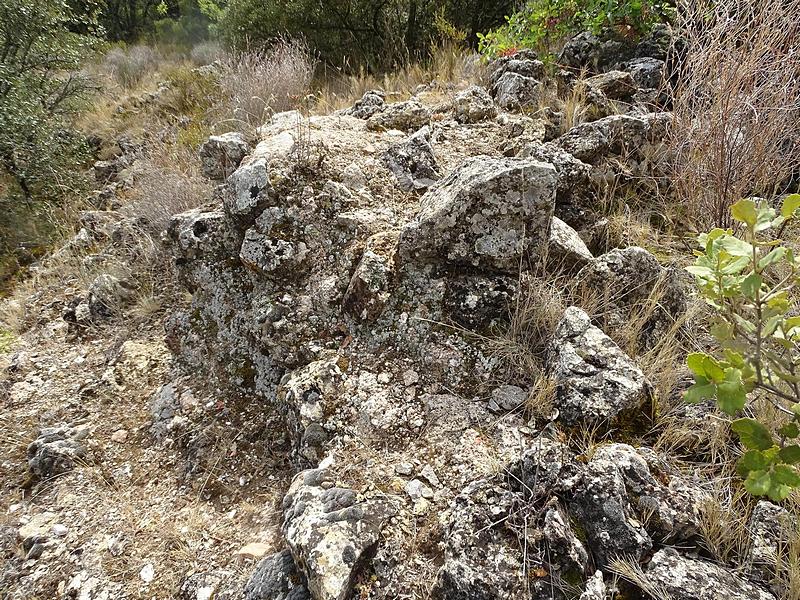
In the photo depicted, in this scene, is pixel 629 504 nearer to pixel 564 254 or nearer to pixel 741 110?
pixel 564 254

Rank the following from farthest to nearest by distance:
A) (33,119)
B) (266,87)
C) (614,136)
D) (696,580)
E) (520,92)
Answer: (33,119) → (266,87) → (520,92) → (614,136) → (696,580)

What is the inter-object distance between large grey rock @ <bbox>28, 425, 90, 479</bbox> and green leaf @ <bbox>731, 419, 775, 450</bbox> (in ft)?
11.3

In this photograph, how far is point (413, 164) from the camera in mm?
3480

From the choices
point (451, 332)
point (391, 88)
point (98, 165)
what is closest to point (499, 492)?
point (451, 332)

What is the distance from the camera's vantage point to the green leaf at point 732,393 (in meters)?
1.07

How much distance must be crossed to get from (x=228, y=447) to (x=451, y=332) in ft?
4.95

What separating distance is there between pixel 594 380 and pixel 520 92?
3.29m

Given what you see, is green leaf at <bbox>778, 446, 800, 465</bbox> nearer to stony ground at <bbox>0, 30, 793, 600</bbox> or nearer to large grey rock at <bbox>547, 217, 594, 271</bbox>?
stony ground at <bbox>0, 30, 793, 600</bbox>

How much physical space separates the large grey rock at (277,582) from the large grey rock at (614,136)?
3.26m

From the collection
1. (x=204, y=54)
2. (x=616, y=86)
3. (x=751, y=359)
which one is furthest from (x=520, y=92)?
(x=204, y=54)

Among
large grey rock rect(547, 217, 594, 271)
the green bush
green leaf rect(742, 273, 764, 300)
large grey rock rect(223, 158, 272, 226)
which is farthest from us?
the green bush

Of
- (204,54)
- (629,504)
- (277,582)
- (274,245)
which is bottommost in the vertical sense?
(277,582)

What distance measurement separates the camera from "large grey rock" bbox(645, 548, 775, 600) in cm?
146

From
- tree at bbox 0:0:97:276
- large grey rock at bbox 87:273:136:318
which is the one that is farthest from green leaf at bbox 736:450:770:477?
tree at bbox 0:0:97:276
